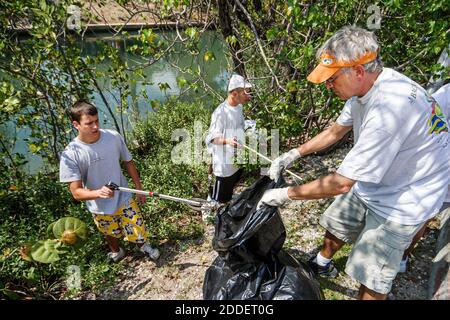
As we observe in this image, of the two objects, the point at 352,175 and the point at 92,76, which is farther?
the point at 92,76

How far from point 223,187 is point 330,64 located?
1923mm

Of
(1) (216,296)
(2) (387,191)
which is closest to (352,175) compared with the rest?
(2) (387,191)

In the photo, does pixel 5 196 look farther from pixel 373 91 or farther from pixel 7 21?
pixel 373 91

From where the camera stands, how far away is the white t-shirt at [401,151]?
1.46m

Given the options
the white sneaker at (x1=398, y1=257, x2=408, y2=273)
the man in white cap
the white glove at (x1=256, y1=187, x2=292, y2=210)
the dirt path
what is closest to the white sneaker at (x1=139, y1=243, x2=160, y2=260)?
the dirt path

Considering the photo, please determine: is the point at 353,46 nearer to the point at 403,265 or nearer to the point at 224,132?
the point at 224,132

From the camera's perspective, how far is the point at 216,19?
4039mm

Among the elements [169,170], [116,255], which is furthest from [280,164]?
[169,170]

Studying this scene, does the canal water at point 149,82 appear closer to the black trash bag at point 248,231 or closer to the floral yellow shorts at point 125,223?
the floral yellow shorts at point 125,223

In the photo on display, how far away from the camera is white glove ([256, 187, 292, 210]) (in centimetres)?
179

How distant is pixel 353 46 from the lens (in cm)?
151

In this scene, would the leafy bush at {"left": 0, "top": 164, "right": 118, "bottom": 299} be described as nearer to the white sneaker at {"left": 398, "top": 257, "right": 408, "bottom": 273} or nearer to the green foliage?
the green foliage

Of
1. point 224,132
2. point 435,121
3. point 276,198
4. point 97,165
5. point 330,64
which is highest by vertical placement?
point 330,64

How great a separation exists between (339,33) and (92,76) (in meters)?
3.03
